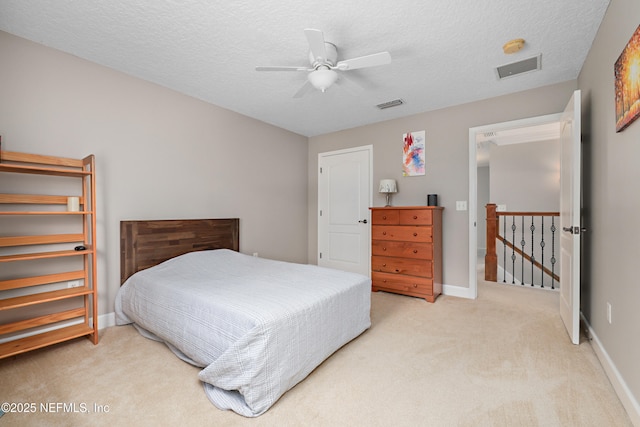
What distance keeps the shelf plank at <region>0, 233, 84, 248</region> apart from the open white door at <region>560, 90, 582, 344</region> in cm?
393

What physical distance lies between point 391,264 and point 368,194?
1.21 metres

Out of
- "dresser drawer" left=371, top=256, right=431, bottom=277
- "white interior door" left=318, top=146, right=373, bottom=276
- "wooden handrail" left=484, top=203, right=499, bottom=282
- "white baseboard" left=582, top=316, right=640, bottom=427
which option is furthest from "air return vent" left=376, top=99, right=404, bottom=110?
"white baseboard" left=582, top=316, right=640, bottom=427

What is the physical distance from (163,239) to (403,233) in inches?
106

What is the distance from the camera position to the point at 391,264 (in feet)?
11.8

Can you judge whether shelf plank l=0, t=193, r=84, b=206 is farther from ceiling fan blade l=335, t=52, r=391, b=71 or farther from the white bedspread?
ceiling fan blade l=335, t=52, r=391, b=71

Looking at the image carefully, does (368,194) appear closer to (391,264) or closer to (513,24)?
(391,264)

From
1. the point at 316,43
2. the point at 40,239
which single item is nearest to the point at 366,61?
the point at 316,43

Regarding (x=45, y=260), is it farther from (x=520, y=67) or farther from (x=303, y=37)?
(x=520, y=67)

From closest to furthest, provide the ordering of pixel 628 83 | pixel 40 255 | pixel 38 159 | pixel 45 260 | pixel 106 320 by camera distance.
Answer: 1. pixel 628 83
2. pixel 40 255
3. pixel 38 159
4. pixel 45 260
5. pixel 106 320

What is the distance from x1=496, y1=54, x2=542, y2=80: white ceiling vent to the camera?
2.51m

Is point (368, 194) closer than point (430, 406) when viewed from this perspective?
No

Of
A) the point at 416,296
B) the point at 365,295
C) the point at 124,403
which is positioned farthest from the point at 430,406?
the point at 416,296

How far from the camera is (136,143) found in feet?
9.22

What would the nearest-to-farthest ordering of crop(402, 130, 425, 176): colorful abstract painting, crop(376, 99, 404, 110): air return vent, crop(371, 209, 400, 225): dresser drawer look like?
crop(376, 99, 404, 110): air return vent
crop(371, 209, 400, 225): dresser drawer
crop(402, 130, 425, 176): colorful abstract painting
